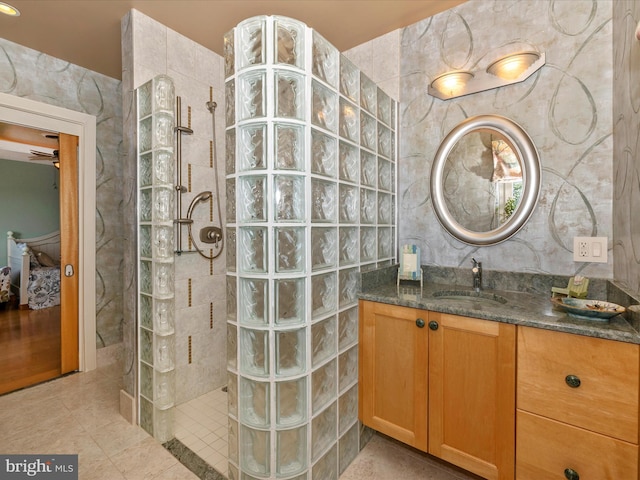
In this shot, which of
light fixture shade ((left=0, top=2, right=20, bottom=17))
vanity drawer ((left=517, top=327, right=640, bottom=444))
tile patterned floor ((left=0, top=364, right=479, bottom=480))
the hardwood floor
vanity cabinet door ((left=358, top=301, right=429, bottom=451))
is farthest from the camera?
the hardwood floor

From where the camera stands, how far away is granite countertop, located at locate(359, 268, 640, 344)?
1005 millimetres

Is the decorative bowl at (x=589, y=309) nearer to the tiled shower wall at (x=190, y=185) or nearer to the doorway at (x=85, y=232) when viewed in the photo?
the tiled shower wall at (x=190, y=185)

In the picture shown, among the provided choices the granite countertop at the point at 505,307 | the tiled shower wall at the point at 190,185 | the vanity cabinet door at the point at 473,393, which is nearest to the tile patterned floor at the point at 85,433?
the tiled shower wall at the point at 190,185

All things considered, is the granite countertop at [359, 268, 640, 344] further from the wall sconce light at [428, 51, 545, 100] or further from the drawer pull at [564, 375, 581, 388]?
the wall sconce light at [428, 51, 545, 100]

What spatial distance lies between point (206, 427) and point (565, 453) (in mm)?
1847

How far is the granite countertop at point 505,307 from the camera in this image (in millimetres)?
1005

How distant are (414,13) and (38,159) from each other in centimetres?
336

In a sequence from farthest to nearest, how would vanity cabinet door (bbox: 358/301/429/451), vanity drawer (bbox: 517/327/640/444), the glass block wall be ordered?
1. the glass block wall
2. vanity cabinet door (bbox: 358/301/429/451)
3. vanity drawer (bbox: 517/327/640/444)

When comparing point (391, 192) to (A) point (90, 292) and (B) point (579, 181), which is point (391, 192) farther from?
(A) point (90, 292)

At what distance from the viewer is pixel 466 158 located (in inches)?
70.2

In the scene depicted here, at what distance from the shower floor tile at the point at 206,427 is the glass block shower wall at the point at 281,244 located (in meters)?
0.38

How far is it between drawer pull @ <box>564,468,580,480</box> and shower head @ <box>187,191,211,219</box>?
7.70 feet

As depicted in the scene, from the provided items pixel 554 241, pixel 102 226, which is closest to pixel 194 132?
pixel 102 226

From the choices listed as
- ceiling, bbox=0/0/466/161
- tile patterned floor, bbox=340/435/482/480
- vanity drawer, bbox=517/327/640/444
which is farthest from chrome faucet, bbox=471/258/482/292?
ceiling, bbox=0/0/466/161
